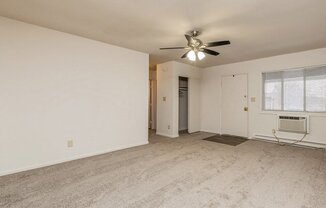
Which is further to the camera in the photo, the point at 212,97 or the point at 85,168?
the point at 212,97

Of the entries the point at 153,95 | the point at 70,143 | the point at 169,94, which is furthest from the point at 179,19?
the point at 153,95

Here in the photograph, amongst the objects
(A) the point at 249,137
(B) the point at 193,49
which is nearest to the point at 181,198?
(B) the point at 193,49

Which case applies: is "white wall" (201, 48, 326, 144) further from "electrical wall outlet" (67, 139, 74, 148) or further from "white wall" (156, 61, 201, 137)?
"electrical wall outlet" (67, 139, 74, 148)

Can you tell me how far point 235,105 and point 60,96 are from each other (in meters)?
4.85

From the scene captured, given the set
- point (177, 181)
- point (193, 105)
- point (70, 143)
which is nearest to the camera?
point (177, 181)

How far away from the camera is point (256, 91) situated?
5062 millimetres

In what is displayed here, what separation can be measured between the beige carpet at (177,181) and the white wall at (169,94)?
5.59 ft

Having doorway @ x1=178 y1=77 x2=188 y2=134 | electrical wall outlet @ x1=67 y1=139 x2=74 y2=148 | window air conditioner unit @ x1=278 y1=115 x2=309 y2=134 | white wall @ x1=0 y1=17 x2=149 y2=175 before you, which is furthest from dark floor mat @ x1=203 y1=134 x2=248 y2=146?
electrical wall outlet @ x1=67 y1=139 x2=74 y2=148

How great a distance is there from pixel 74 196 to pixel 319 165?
391 cm

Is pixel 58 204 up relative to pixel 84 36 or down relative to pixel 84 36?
down

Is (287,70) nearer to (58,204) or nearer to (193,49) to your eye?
(193,49)

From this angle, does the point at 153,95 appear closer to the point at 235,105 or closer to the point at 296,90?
the point at 235,105

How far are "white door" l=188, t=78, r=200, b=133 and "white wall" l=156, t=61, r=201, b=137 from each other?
1.49 ft

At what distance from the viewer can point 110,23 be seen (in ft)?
9.25
